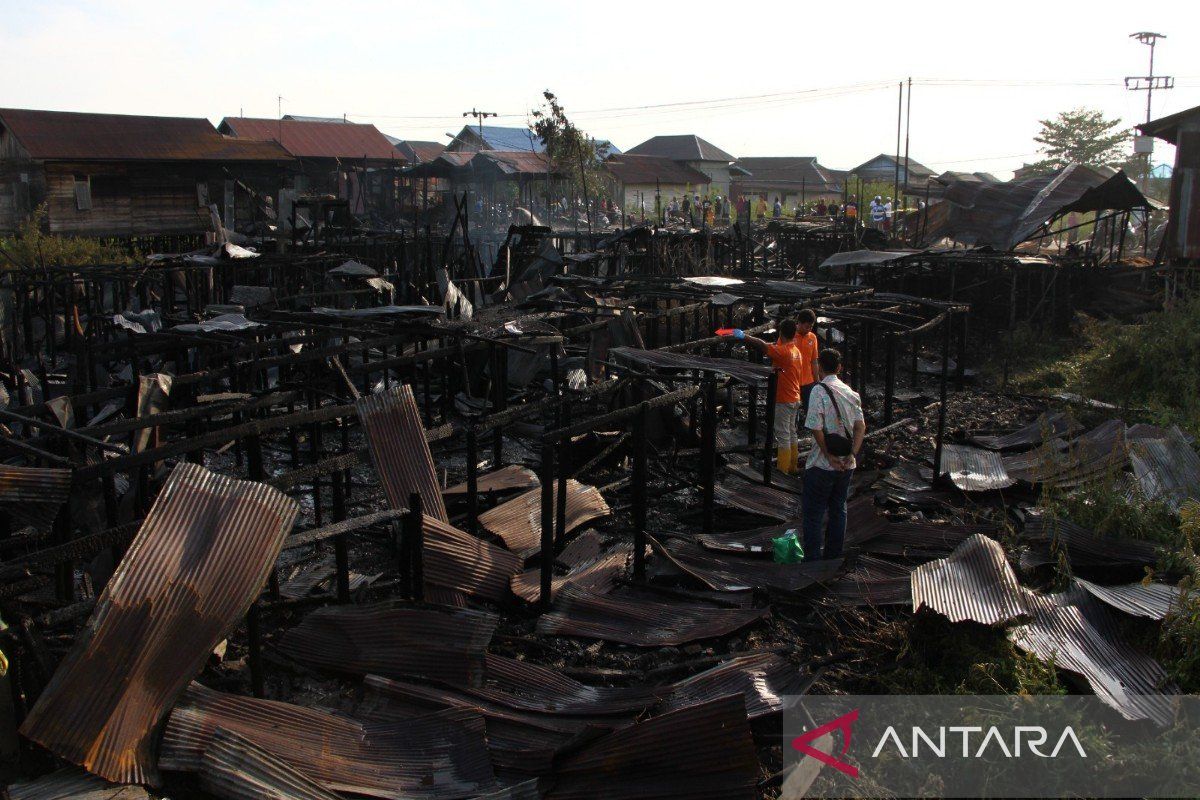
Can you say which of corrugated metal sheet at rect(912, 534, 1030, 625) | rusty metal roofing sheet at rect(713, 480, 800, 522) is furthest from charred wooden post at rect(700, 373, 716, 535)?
corrugated metal sheet at rect(912, 534, 1030, 625)

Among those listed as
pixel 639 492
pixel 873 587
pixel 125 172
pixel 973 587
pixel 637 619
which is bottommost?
pixel 637 619

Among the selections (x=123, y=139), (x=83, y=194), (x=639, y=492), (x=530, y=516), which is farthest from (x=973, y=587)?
(x=123, y=139)

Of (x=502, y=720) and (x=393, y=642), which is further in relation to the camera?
(x=393, y=642)

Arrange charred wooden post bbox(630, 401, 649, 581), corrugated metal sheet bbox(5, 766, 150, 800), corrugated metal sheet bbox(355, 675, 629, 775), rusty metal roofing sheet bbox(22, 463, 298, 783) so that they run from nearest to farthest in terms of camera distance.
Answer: corrugated metal sheet bbox(5, 766, 150, 800) < rusty metal roofing sheet bbox(22, 463, 298, 783) < corrugated metal sheet bbox(355, 675, 629, 775) < charred wooden post bbox(630, 401, 649, 581)

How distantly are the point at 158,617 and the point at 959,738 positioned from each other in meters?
4.29

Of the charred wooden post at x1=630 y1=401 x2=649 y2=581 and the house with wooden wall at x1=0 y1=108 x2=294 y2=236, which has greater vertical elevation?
the house with wooden wall at x1=0 y1=108 x2=294 y2=236

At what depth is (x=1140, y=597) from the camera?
21.4 feet

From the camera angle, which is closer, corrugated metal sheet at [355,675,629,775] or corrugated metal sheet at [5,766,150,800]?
corrugated metal sheet at [5,766,150,800]

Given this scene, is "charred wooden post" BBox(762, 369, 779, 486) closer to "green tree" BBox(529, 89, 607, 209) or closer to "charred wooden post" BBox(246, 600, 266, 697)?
"charred wooden post" BBox(246, 600, 266, 697)

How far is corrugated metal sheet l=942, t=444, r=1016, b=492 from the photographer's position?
31.8ft

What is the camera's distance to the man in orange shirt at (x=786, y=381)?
9797 mm

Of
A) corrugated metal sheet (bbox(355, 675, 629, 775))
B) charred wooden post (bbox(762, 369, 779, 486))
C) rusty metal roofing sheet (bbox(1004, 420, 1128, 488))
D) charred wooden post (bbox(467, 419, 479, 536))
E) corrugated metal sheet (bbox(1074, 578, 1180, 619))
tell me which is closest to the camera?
corrugated metal sheet (bbox(355, 675, 629, 775))

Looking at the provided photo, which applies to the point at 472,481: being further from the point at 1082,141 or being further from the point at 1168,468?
the point at 1082,141

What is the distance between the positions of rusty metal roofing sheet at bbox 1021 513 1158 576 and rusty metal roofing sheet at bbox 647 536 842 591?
1.76m
